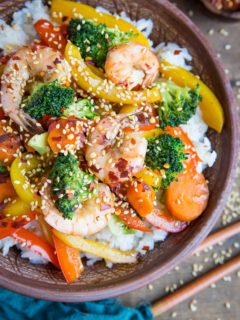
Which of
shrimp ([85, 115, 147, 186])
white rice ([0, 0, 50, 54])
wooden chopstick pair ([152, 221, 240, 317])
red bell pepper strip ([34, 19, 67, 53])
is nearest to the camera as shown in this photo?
shrimp ([85, 115, 147, 186])

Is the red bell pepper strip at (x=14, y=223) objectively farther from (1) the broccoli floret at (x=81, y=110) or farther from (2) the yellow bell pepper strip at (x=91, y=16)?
(2) the yellow bell pepper strip at (x=91, y=16)

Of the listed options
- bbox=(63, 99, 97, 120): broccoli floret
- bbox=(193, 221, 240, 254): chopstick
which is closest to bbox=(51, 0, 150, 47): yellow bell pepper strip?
bbox=(63, 99, 97, 120): broccoli floret

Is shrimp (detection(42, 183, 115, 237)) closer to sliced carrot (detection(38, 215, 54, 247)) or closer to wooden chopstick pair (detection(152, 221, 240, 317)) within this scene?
sliced carrot (detection(38, 215, 54, 247))

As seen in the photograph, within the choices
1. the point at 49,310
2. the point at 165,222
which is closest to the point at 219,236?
the point at 165,222

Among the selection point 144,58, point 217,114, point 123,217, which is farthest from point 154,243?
point 144,58

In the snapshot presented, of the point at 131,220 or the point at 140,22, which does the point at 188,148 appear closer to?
the point at 131,220

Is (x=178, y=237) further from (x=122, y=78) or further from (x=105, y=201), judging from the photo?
(x=122, y=78)
